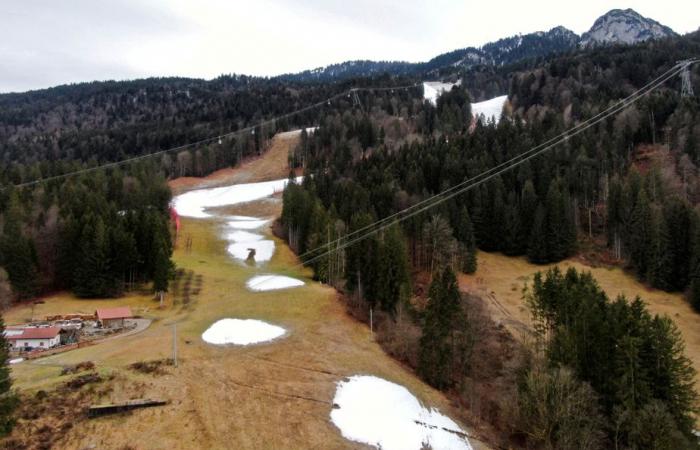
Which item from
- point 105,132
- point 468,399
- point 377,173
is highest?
point 105,132

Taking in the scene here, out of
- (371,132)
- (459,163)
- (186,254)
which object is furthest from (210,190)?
(459,163)

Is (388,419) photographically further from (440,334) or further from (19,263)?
(19,263)

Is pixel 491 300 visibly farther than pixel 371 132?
No

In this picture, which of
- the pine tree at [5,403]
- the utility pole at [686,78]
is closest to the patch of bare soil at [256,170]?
the utility pole at [686,78]

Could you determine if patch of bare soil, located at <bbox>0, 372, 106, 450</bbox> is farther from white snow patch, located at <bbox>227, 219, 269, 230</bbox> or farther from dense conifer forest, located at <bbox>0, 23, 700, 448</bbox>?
white snow patch, located at <bbox>227, 219, 269, 230</bbox>

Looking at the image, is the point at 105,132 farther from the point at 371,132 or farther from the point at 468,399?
the point at 468,399

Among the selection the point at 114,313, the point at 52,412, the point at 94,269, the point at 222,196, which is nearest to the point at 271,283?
the point at 114,313
